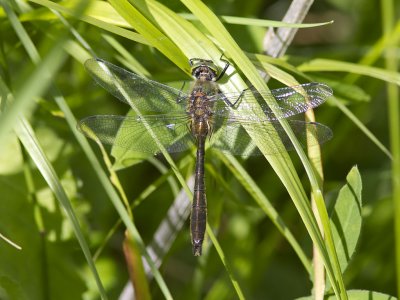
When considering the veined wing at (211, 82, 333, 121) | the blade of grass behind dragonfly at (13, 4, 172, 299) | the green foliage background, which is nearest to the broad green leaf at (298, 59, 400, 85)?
the green foliage background

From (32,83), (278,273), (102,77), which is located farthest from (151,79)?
(278,273)

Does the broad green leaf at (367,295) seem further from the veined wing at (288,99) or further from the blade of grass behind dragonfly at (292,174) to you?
the veined wing at (288,99)

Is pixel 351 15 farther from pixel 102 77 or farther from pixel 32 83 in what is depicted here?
pixel 32 83

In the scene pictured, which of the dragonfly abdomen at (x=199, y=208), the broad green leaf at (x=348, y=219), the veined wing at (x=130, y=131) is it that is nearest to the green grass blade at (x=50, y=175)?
the veined wing at (x=130, y=131)

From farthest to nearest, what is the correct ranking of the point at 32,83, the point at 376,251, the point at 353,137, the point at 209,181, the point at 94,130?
the point at 353,137 → the point at 376,251 → the point at 209,181 → the point at 94,130 → the point at 32,83

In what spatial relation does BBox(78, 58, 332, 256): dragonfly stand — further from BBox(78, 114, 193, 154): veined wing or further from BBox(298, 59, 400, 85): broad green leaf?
BBox(298, 59, 400, 85): broad green leaf
